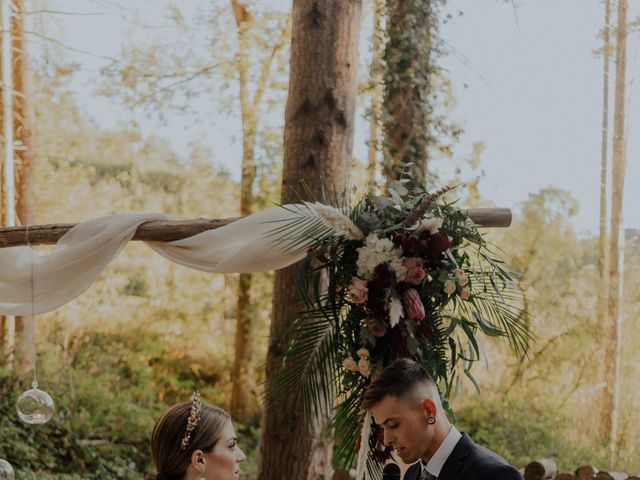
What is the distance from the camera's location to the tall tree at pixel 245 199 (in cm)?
1052

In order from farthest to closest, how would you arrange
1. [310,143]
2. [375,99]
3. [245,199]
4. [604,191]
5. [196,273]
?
[196,273] < [245,199] < [604,191] < [375,99] < [310,143]

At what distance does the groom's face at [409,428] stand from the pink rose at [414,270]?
156 cm

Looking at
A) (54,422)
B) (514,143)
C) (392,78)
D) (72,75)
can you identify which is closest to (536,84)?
(514,143)

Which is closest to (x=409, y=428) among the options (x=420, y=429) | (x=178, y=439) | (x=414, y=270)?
(x=420, y=429)

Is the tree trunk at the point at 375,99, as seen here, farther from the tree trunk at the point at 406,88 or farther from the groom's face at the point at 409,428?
the groom's face at the point at 409,428

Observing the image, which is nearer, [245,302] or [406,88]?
[406,88]

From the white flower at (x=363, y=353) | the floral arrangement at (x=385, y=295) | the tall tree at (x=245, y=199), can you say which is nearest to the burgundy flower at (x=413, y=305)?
the floral arrangement at (x=385, y=295)

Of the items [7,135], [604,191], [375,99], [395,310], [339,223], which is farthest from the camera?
[604,191]

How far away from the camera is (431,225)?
4602 mm

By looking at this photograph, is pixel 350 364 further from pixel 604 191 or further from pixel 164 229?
pixel 604 191

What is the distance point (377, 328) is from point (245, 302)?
6.27 metres

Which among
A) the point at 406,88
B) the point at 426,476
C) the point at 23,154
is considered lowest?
A: the point at 426,476

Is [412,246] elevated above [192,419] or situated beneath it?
elevated above

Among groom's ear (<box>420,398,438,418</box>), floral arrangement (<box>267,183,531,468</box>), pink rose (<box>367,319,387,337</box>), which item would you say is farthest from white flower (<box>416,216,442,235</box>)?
groom's ear (<box>420,398,438,418</box>)
